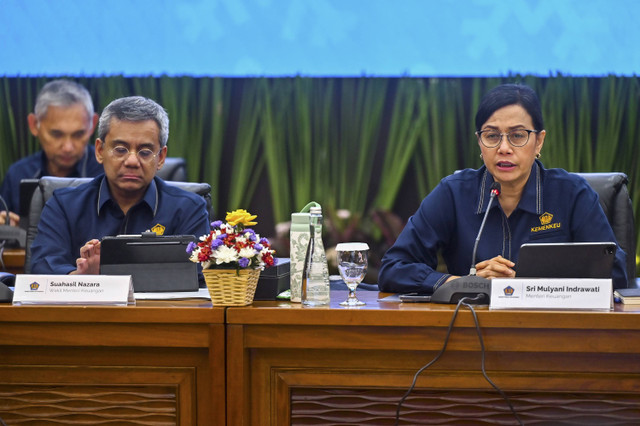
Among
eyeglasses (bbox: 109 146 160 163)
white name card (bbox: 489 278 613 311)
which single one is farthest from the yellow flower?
eyeglasses (bbox: 109 146 160 163)

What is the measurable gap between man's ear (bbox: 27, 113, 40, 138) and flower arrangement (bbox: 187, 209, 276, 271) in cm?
265

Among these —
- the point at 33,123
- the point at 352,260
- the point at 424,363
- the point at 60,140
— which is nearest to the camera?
the point at 424,363

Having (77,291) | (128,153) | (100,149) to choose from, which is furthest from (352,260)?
(100,149)

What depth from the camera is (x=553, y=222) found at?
7.16 ft

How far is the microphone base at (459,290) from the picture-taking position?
1.69m

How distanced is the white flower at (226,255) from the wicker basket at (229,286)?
32mm

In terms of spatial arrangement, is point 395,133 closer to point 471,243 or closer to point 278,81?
point 278,81

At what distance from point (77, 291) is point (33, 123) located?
2.64 meters

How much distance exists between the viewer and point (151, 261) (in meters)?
1.86

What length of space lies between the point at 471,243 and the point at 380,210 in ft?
5.50

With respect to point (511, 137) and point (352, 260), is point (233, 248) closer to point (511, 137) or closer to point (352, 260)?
point (352, 260)

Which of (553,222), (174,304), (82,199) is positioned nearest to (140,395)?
(174,304)

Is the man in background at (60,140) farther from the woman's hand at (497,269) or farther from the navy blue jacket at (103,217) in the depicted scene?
the woman's hand at (497,269)

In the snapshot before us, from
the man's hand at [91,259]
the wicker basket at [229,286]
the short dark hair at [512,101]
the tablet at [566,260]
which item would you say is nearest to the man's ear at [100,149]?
the man's hand at [91,259]
